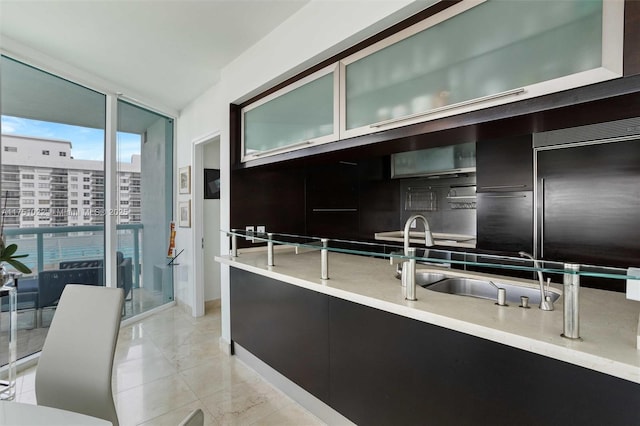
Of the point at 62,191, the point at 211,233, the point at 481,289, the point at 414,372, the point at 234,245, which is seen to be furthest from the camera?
the point at 211,233

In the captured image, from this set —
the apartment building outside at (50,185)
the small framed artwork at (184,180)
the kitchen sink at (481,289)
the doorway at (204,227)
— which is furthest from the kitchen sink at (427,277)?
the small framed artwork at (184,180)

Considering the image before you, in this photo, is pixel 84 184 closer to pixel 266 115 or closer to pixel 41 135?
pixel 41 135

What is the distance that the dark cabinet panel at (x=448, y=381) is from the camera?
923mm

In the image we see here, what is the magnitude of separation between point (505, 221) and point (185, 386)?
313cm

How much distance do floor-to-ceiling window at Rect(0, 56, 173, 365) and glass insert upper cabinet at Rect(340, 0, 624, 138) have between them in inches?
107

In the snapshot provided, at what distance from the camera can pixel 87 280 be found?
3.16 m

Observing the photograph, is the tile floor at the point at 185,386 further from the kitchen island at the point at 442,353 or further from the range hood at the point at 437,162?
the range hood at the point at 437,162

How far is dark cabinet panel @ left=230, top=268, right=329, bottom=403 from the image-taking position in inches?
71.3

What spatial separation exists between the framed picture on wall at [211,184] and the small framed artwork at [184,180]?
0.86ft

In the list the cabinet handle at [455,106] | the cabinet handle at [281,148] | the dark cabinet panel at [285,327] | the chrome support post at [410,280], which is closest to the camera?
the cabinet handle at [455,106]

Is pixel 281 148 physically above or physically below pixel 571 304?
above

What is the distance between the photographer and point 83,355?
4.49ft

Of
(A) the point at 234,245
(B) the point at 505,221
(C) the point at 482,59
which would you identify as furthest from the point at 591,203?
(A) the point at 234,245

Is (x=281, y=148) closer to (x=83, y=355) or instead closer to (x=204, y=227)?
(x=83, y=355)
